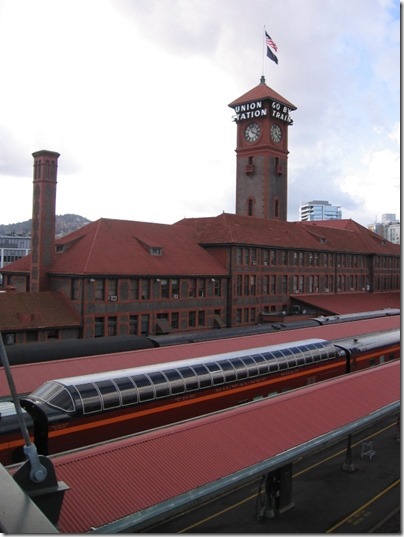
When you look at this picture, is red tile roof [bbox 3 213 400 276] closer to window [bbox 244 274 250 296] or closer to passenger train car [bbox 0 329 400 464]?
window [bbox 244 274 250 296]

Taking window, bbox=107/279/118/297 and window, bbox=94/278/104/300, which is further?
window, bbox=107/279/118/297

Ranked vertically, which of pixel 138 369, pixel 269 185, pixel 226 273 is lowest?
pixel 138 369

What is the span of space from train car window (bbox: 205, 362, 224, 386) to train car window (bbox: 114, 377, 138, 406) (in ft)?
14.5

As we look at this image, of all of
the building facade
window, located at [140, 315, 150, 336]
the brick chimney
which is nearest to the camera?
the brick chimney

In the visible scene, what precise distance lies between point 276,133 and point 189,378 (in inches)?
2451

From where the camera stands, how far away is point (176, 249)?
175 ft

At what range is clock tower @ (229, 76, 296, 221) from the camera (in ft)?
248

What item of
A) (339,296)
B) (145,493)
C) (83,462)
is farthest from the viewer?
(339,296)

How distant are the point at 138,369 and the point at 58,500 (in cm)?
1064

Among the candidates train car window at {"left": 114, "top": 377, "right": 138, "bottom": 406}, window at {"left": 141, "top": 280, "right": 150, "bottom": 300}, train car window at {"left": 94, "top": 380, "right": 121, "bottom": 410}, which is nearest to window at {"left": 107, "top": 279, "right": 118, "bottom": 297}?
window at {"left": 141, "top": 280, "right": 150, "bottom": 300}

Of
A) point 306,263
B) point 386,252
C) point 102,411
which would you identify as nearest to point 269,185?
point 306,263

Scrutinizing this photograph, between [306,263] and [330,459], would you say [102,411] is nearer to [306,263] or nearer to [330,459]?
[330,459]

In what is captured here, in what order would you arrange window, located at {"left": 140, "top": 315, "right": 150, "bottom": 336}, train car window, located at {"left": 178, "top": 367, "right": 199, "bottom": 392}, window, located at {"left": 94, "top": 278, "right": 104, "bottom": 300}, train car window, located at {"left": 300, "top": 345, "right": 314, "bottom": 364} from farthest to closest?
window, located at {"left": 140, "top": 315, "right": 150, "bottom": 336}
window, located at {"left": 94, "top": 278, "right": 104, "bottom": 300}
train car window, located at {"left": 300, "top": 345, "right": 314, "bottom": 364}
train car window, located at {"left": 178, "top": 367, "right": 199, "bottom": 392}

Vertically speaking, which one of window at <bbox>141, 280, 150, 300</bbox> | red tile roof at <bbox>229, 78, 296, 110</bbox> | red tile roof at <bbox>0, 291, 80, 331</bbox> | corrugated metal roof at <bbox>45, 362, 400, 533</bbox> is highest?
red tile roof at <bbox>229, 78, 296, 110</bbox>
